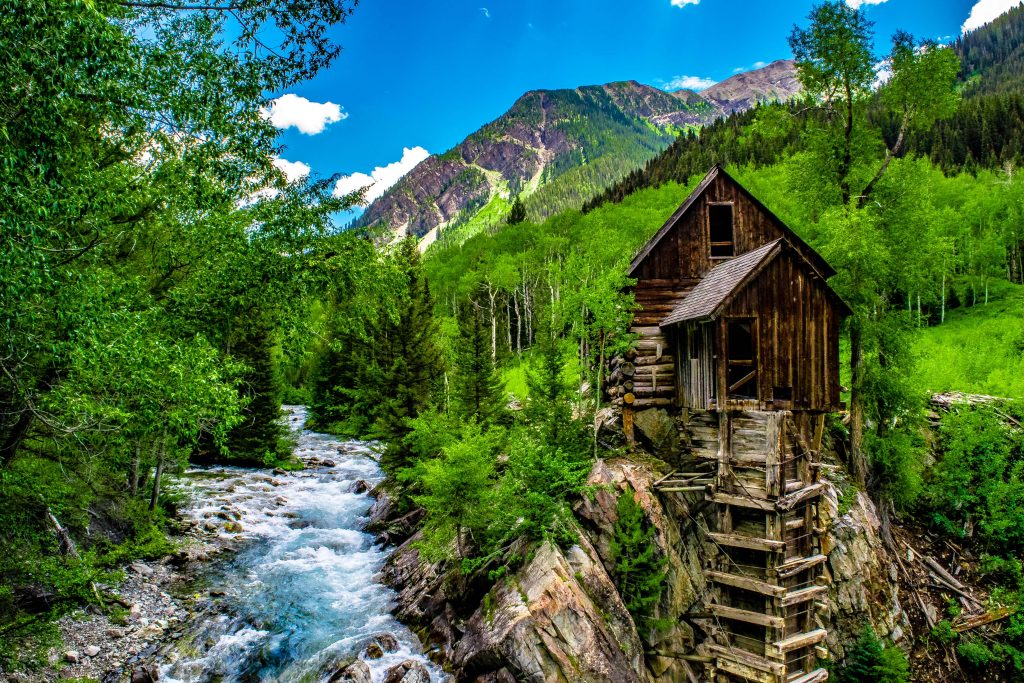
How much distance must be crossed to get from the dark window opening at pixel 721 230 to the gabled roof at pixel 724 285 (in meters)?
0.96

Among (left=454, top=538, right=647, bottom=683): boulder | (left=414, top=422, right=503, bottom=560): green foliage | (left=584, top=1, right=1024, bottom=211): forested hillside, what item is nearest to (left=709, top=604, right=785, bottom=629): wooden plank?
(left=454, top=538, right=647, bottom=683): boulder

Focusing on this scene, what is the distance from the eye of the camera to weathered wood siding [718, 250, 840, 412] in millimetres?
14770

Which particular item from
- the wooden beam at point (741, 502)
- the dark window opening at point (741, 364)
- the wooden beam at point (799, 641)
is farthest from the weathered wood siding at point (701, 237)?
the wooden beam at point (799, 641)

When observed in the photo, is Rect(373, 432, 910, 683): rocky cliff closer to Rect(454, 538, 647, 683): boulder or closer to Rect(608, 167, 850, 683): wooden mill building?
Rect(454, 538, 647, 683): boulder

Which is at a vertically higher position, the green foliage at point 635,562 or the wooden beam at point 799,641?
the green foliage at point 635,562

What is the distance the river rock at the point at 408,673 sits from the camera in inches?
502

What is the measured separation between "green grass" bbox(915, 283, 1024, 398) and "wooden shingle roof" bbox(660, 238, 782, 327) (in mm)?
10389

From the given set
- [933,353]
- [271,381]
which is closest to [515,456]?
[271,381]

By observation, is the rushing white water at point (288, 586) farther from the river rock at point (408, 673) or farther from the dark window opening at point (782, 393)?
the dark window opening at point (782, 393)

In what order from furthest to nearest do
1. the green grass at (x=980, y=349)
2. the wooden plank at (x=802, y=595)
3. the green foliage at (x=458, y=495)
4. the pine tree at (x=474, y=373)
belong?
the green grass at (x=980, y=349) < the pine tree at (x=474, y=373) < the green foliage at (x=458, y=495) < the wooden plank at (x=802, y=595)

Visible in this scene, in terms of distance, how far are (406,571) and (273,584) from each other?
14.7 feet

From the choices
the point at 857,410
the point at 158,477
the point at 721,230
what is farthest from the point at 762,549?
the point at 158,477

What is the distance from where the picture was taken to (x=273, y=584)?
17.4 m

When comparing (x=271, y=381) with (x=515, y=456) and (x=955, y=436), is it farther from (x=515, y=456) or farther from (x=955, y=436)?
(x=955, y=436)
